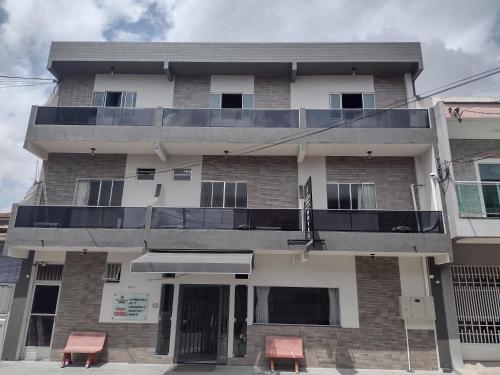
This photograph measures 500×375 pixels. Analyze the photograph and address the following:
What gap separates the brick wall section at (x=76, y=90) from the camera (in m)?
15.3

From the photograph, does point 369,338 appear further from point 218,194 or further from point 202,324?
point 218,194

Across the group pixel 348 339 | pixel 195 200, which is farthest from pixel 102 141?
pixel 348 339

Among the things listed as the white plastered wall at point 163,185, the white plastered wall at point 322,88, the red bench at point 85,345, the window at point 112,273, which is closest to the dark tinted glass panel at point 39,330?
the red bench at point 85,345

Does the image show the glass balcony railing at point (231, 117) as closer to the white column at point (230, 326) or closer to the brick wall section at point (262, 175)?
the brick wall section at point (262, 175)

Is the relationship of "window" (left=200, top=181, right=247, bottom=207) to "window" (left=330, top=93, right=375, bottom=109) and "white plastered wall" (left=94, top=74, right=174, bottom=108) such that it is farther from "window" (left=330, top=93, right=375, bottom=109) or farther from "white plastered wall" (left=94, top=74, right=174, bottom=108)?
"window" (left=330, top=93, right=375, bottom=109)

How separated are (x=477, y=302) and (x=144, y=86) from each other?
15.4 meters

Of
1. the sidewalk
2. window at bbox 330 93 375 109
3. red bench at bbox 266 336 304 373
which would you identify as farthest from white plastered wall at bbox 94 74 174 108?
red bench at bbox 266 336 304 373

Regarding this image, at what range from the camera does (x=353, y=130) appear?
13328 millimetres

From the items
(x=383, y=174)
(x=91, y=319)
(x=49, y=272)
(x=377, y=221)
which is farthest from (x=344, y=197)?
(x=49, y=272)

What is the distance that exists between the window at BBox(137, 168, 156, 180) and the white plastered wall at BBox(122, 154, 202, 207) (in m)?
0.12

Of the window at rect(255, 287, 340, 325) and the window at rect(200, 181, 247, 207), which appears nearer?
the window at rect(255, 287, 340, 325)

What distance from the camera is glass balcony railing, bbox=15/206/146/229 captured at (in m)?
12.5

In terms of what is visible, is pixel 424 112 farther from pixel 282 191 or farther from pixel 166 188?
pixel 166 188

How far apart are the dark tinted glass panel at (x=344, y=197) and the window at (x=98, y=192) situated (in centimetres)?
868
